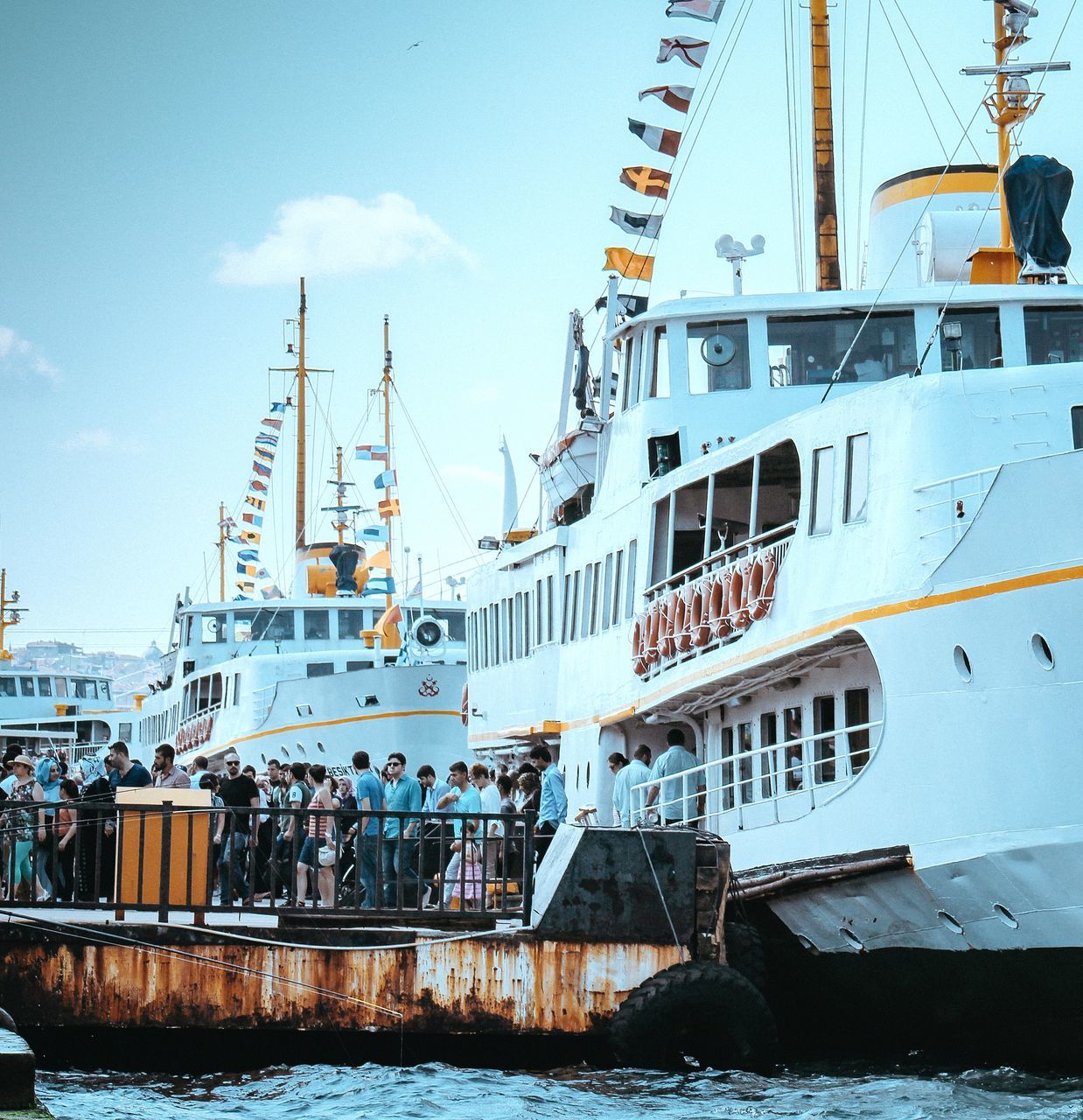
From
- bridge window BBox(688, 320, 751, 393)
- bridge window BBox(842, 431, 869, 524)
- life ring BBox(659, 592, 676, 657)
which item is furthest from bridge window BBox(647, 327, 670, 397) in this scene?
bridge window BBox(842, 431, 869, 524)

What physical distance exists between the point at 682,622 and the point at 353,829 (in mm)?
3882

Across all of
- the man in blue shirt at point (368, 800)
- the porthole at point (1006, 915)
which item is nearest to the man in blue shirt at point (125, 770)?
the man in blue shirt at point (368, 800)

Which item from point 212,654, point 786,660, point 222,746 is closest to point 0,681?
point 212,654

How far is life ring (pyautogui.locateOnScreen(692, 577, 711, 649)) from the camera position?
47.7ft

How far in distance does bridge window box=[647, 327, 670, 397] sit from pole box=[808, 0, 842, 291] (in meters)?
3.96

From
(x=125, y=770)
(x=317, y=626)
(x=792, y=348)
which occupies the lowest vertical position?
(x=125, y=770)

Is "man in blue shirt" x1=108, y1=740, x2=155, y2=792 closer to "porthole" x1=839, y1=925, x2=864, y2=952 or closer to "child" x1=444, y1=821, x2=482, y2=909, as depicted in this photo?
"child" x1=444, y1=821, x2=482, y2=909

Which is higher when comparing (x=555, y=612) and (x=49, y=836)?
(x=555, y=612)

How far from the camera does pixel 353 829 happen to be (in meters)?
12.8

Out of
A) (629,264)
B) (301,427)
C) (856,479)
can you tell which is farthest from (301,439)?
(856,479)

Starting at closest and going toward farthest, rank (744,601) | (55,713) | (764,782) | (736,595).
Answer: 1. (744,601)
2. (736,595)
3. (764,782)
4. (55,713)

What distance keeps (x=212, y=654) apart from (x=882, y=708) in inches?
1290

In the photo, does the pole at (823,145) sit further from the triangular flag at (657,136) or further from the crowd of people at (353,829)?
the crowd of people at (353,829)

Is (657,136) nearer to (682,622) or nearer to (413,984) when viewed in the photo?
(682,622)
